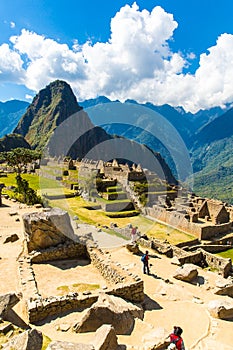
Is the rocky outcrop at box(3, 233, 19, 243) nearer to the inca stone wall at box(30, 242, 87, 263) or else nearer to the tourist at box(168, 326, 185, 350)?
the inca stone wall at box(30, 242, 87, 263)

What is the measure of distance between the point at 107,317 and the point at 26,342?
3.41 metres

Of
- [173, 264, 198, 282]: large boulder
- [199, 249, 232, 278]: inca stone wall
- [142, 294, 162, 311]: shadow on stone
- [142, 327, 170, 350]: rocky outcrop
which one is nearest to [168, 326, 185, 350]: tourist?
[142, 327, 170, 350]: rocky outcrop

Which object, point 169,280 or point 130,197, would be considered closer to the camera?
point 169,280

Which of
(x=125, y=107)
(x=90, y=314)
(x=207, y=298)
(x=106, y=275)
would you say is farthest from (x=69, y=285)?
(x=125, y=107)

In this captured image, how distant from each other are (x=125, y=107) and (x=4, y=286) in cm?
3247

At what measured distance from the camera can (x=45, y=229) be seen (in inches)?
600

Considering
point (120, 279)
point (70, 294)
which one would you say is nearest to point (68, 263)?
point (120, 279)

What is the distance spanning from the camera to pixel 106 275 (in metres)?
13.1

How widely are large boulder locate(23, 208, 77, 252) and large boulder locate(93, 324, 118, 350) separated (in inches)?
335

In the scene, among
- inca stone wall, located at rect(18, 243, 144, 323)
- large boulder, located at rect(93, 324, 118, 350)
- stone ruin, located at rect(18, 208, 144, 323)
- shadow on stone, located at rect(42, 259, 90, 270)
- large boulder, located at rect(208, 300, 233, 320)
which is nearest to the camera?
large boulder, located at rect(93, 324, 118, 350)

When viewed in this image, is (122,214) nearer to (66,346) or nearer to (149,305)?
(149,305)

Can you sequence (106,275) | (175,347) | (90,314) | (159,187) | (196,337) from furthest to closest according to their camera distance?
(159,187), (106,275), (196,337), (90,314), (175,347)

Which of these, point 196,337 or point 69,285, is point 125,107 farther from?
point 196,337

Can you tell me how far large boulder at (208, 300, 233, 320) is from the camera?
11.2 m
